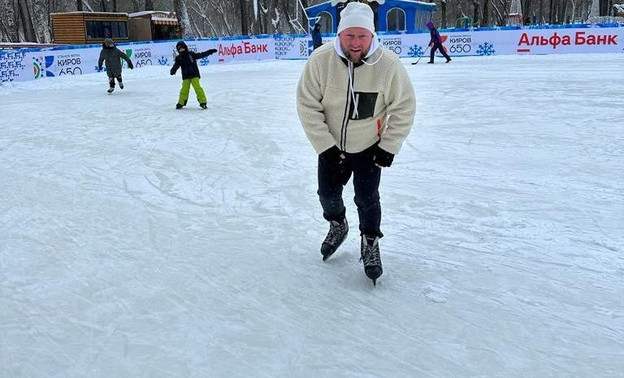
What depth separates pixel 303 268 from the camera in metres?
3.16

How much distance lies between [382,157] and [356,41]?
23.0 inches

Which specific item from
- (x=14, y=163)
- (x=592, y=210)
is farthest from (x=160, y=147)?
(x=592, y=210)

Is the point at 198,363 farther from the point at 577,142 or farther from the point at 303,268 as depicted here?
the point at 577,142

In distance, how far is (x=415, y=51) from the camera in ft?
69.9

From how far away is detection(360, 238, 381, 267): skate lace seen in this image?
294cm

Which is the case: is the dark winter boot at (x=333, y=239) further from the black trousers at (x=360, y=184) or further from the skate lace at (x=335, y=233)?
the black trousers at (x=360, y=184)

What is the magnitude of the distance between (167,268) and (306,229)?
1.03 m

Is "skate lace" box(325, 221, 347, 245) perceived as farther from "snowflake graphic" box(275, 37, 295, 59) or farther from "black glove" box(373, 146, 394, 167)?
"snowflake graphic" box(275, 37, 295, 59)

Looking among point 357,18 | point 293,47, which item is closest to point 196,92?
point 357,18

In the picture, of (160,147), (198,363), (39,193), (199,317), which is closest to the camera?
(198,363)

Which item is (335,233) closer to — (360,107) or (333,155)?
(333,155)

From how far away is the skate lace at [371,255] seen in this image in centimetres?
294

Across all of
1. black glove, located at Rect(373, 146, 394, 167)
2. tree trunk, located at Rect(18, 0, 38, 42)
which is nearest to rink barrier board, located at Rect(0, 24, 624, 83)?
tree trunk, located at Rect(18, 0, 38, 42)

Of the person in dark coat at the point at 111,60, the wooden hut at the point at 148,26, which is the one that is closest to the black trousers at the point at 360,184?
the person in dark coat at the point at 111,60
